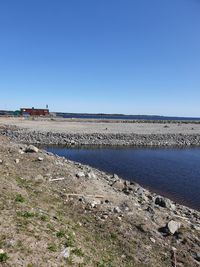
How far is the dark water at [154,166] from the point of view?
2365 cm

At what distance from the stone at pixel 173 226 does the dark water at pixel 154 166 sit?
701 cm

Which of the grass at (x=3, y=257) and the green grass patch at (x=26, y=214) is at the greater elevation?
the green grass patch at (x=26, y=214)

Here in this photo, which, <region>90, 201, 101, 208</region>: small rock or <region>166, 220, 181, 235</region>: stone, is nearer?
<region>166, 220, 181, 235</region>: stone

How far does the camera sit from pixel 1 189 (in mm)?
12016

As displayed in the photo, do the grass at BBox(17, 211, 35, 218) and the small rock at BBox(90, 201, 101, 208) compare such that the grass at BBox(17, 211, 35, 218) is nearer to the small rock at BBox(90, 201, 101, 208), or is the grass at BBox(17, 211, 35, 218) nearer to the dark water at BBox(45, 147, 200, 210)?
the small rock at BBox(90, 201, 101, 208)

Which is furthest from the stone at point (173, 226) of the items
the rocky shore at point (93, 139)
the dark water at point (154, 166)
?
the rocky shore at point (93, 139)

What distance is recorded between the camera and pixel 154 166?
33500mm

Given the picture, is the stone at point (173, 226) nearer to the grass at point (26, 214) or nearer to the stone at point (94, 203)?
the stone at point (94, 203)

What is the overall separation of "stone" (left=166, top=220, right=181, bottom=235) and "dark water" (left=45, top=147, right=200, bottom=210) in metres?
7.01

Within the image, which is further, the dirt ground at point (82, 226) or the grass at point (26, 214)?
the grass at point (26, 214)

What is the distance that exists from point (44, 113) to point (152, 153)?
269 feet

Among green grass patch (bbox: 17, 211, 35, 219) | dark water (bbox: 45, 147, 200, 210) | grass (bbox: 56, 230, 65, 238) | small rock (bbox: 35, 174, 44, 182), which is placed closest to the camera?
grass (bbox: 56, 230, 65, 238)

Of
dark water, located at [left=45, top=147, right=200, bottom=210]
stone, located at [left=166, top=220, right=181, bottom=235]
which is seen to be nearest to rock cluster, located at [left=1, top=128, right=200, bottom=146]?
dark water, located at [left=45, top=147, right=200, bottom=210]

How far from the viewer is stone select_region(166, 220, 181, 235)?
1249cm
